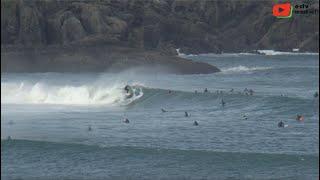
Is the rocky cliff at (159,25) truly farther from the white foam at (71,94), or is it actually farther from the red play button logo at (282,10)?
the white foam at (71,94)

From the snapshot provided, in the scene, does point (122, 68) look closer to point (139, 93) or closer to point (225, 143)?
point (139, 93)

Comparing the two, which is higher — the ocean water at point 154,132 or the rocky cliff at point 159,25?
the ocean water at point 154,132

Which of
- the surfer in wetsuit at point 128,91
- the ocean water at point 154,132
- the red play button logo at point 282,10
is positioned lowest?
the red play button logo at point 282,10

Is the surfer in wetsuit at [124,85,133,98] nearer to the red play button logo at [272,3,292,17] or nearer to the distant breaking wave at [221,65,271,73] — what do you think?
the distant breaking wave at [221,65,271,73]

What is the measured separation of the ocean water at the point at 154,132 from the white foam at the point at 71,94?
0.12 m

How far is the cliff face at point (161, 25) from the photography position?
12800 cm

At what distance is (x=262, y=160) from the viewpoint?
49.7 m

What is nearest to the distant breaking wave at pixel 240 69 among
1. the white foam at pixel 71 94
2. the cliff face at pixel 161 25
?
the cliff face at pixel 161 25

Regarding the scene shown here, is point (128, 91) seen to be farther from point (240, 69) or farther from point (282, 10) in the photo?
point (282, 10)

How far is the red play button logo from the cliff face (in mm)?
2098

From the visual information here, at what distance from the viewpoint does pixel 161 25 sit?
506ft

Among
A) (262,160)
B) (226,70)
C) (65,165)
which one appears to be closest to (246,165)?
(262,160)

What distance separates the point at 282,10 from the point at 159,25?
26.3m

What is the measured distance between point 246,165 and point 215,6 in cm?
12864
